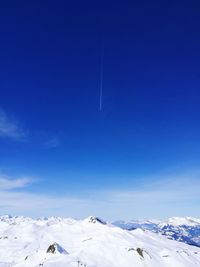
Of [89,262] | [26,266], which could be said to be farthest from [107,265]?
[26,266]

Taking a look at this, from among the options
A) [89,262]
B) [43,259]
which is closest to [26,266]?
[43,259]

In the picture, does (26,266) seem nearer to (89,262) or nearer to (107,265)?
(89,262)

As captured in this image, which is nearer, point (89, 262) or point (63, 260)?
point (63, 260)

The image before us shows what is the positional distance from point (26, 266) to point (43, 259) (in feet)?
36.7

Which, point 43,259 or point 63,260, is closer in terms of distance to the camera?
point 63,260

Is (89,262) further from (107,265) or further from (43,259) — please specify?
(43,259)

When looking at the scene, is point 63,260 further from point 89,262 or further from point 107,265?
point 107,265

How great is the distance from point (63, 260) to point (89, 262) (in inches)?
781

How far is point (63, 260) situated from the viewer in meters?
179

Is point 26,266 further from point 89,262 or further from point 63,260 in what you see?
point 89,262

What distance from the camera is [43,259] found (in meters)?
191

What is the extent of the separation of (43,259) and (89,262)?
26895 mm

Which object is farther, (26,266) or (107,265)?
(107,265)

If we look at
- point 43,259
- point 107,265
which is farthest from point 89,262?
point 43,259
